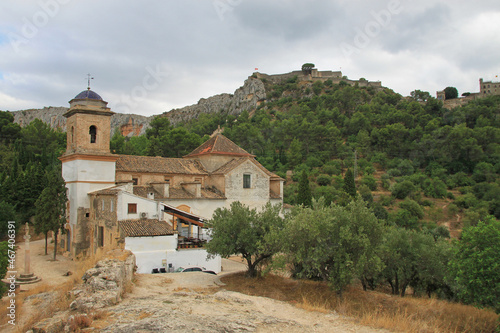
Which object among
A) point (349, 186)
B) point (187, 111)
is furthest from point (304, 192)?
point (187, 111)

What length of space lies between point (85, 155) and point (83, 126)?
2.19 meters

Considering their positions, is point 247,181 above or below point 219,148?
below

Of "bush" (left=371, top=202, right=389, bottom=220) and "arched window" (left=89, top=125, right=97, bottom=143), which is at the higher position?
"arched window" (left=89, top=125, right=97, bottom=143)

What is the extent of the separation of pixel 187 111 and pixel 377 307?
116 meters

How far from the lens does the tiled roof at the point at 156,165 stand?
1041 inches

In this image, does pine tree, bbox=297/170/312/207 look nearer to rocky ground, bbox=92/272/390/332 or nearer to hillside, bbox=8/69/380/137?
rocky ground, bbox=92/272/390/332

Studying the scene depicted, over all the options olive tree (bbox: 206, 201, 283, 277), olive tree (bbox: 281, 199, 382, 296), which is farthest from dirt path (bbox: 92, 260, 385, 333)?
olive tree (bbox: 206, 201, 283, 277)

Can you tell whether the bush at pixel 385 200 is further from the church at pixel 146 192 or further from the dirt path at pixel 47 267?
the dirt path at pixel 47 267

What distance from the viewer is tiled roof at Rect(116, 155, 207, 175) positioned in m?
26.5

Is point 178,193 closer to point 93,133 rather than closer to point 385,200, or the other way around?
point 93,133

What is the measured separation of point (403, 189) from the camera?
159 feet

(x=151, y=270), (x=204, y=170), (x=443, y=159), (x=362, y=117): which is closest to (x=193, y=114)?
(x=362, y=117)

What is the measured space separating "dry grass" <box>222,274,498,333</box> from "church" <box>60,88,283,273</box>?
499 cm

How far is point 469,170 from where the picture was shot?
57656 millimetres
